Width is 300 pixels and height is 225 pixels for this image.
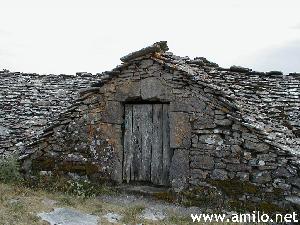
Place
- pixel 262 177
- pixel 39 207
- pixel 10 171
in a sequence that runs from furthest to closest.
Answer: pixel 10 171 < pixel 262 177 < pixel 39 207

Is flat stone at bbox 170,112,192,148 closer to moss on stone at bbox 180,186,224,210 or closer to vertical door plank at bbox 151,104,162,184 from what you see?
vertical door plank at bbox 151,104,162,184

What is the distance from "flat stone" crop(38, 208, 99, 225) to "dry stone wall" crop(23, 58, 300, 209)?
1.57 m

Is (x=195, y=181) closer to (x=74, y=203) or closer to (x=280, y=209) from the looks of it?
(x=280, y=209)

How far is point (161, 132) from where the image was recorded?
8883 mm

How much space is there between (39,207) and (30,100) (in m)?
5.40

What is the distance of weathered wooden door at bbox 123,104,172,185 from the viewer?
8.86m

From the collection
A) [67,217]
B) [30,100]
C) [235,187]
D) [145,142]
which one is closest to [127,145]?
[145,142]

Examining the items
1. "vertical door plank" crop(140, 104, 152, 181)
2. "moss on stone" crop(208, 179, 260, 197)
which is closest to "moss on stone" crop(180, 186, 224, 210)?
"moss on stone" crop(208, 179, 260, 197)

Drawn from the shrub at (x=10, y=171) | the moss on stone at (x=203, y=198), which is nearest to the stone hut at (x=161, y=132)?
the moss on stone at (x=203, y=198)

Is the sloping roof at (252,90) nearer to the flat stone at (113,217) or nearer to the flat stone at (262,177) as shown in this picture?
the flat stone at (262,177)

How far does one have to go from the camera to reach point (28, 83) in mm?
13367

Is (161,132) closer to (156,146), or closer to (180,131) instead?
(156,146)

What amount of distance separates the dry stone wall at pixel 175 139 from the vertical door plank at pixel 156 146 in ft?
1.17

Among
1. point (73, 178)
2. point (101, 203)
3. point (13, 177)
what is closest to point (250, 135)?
point (101, 203)
